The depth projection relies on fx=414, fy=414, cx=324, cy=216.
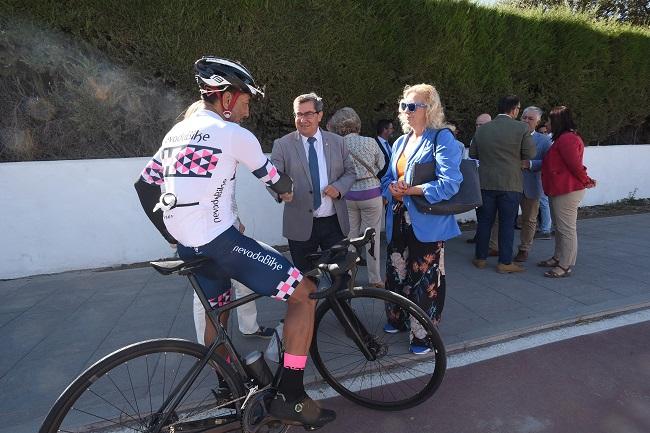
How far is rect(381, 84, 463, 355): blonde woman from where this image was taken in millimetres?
2877

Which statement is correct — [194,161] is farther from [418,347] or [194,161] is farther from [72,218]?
[72,218]

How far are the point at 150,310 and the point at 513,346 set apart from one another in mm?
3328

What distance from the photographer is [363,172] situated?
418 centimetres

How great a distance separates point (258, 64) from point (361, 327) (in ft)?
14.5

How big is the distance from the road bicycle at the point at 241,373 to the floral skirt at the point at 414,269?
303mm

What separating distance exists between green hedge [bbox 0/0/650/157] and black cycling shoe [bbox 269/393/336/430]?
4638 mm

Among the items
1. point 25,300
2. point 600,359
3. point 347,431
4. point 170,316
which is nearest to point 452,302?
point 600,359

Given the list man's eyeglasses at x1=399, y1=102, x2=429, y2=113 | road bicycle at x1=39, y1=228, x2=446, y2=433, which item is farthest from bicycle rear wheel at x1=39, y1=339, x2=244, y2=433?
man's eyeglasses at x1=399, y1=102, x2=429, y2=113

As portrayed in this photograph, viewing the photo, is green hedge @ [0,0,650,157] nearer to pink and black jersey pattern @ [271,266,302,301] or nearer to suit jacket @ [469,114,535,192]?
suit jacket @ [469,114,535,192]

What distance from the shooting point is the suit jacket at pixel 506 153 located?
15.2 ft

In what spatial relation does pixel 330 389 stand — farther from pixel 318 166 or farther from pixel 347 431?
pixel 318 166

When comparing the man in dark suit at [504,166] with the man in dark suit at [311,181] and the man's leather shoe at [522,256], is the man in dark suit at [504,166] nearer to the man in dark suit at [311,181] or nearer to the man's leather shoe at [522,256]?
the man's leather shoe at [522,256]

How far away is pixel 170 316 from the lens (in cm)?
397

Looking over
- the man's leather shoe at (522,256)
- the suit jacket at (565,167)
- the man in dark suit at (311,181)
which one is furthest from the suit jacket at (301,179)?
the man's leather shoe at (522,256)
